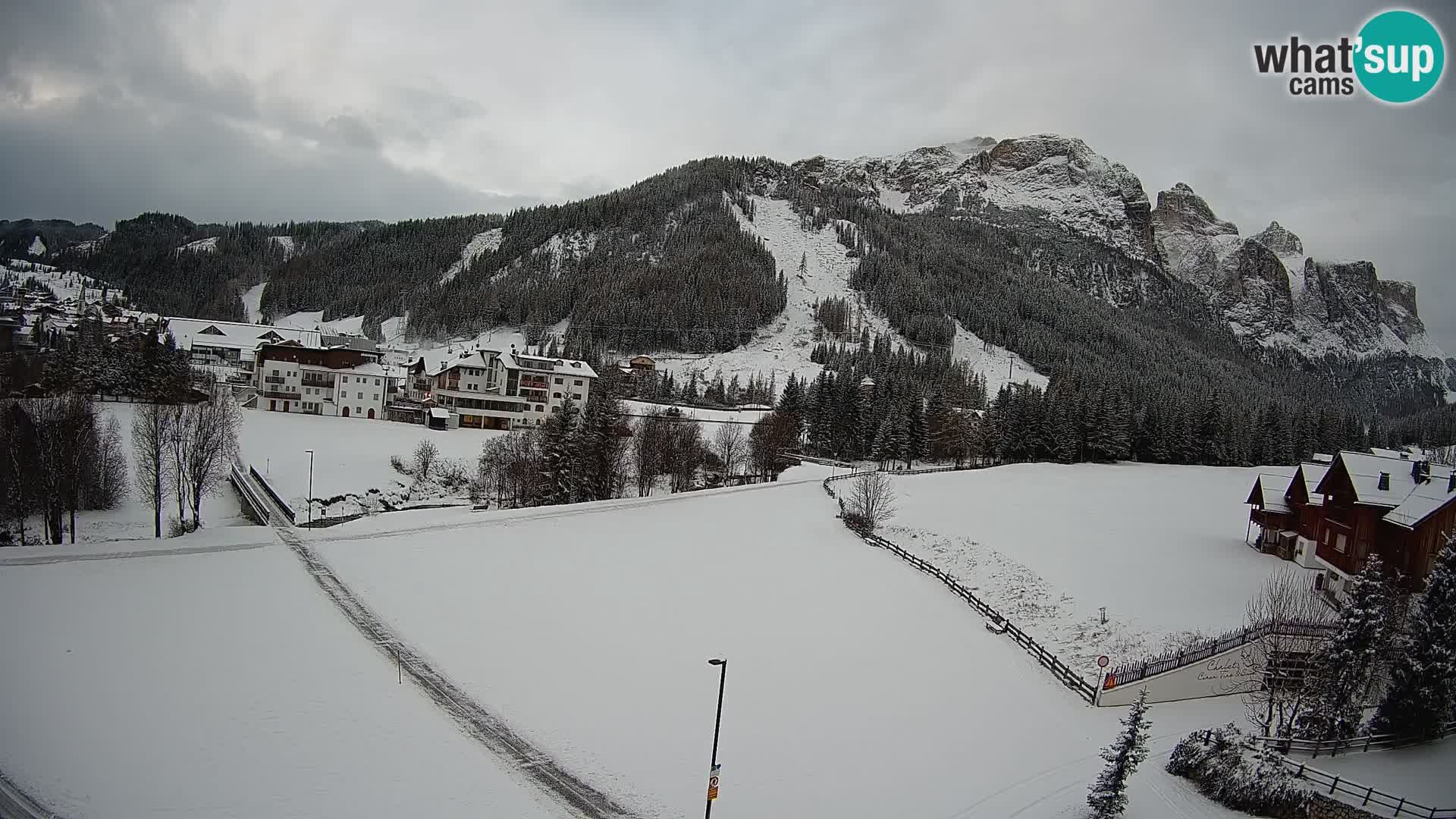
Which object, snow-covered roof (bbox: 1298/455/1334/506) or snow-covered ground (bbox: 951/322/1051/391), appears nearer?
snow-covered roof (bbox: 1298/455/1334/506)

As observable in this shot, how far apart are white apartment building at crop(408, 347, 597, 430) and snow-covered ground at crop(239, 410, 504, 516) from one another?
18.7 feet

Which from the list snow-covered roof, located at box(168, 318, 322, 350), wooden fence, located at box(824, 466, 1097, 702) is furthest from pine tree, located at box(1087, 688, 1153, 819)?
snow-covered roof, located at box(168, 318, 322, 350)

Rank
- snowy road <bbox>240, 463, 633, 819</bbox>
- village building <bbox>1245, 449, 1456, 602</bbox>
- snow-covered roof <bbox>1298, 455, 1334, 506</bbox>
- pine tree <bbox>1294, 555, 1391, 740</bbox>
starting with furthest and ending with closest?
snow-covered roof <bbox>1298, 455, 1334, 506</bbox> → village building <bbox>1245, 449, 1456, 602</bbox> → pine tree <bbox>1294, 555, 1391, 740</bbox> → snowy road <bbox>240, 463, 633, 819</bbox>

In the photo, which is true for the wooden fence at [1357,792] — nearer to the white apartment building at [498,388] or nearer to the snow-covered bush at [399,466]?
the snow-covered bush at [399,466]

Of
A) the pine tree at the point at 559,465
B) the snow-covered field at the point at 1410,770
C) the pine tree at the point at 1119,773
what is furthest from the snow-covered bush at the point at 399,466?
the snow-covered field at the point at 1410,770

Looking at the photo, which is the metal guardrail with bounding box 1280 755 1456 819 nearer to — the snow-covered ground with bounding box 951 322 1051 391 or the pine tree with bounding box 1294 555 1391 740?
the pine tree with bounding box 1294 555 1391 740

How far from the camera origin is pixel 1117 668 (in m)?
26.2

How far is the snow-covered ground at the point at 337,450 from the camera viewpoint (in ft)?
169

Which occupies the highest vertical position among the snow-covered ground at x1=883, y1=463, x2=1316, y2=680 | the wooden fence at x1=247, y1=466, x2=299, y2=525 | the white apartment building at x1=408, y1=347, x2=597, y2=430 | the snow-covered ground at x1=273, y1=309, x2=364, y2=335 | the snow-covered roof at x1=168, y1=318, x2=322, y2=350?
the snow-covered ground at x1=273, y1=309, x2=364, y2=335

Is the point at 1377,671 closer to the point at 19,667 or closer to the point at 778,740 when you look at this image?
the point at 778,740

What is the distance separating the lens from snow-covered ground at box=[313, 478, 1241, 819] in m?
19.2

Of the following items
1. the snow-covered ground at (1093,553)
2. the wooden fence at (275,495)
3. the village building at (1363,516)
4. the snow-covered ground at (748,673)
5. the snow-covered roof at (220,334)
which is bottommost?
the snow-covered ground at (748,673)

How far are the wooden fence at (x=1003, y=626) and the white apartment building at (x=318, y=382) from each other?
61754 millimetres

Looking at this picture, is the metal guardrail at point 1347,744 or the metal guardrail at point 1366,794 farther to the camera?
the metal guardrail at point 1347,744
